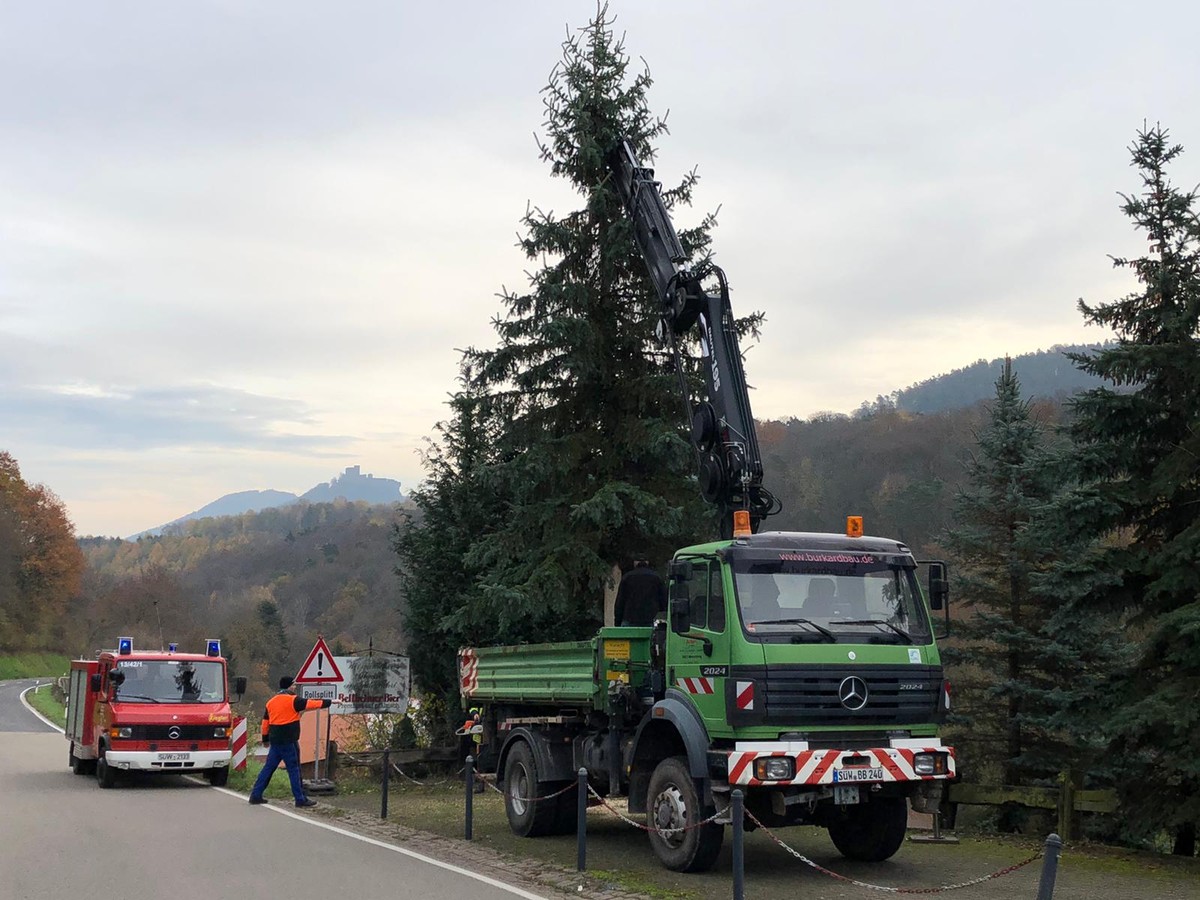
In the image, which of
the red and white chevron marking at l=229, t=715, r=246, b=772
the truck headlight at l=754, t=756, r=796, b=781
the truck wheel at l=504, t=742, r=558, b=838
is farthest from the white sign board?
the truck headlight at l=754, t=756, r=796, b=781

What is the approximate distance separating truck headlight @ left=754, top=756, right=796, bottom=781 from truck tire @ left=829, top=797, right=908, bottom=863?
57.3 inches

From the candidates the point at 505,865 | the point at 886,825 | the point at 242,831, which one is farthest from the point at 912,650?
the point at 242,831

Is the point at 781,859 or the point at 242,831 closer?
the point at 781,859

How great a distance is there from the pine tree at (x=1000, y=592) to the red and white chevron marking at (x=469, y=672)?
23.4 ft

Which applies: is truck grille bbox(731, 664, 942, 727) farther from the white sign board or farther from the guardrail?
the white sign board

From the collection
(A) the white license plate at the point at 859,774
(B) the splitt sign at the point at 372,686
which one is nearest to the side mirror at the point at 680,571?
(A) the white license plate at the point at 859,774

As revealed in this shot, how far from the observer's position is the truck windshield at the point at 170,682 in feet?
65.5

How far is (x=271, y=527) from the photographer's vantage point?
19788 centimetres

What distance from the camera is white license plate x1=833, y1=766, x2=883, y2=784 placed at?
9.94m

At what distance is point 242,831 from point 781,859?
653cm

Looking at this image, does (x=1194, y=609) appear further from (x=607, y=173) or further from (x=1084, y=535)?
(x=607, y=173)

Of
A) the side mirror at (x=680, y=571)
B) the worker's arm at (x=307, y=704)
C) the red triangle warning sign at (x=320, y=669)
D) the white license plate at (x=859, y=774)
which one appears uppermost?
the side mirror at (x=680, y=571)

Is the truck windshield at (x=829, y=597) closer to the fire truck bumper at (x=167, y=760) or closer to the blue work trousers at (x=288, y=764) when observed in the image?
the blue work trousers at (x=288, y=764)

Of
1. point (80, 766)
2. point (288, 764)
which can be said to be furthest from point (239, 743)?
point (288, 764)
